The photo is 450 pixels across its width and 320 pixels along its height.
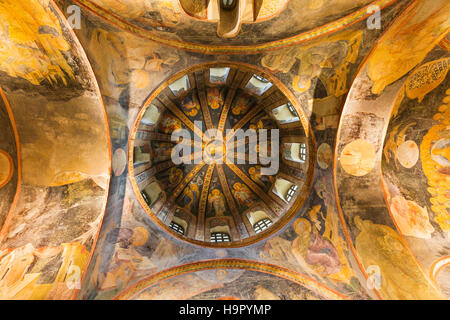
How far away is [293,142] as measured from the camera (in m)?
10.3

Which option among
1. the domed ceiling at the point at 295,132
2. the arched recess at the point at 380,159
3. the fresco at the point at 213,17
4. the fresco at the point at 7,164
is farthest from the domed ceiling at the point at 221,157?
the fresco at the point at 7,164

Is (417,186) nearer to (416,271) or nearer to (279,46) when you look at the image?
(416,271)

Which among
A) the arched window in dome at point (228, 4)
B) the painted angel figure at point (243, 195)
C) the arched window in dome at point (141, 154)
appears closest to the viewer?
the arched window in dome at point (228, 4)

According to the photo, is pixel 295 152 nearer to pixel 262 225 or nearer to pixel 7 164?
pixel 262 225

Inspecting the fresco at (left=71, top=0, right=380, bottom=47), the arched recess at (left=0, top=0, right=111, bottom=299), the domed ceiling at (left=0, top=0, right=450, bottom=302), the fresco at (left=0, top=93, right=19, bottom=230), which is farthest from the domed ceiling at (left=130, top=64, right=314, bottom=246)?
the fresco at (left=0, top=93, right=19, bottom=230)

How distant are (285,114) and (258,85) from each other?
1.88 meters

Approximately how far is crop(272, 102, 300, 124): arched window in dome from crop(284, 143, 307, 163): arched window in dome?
45.4 inches

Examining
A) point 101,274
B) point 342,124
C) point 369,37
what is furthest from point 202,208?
point 369,37

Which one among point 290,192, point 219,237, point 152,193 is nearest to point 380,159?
point 290,192

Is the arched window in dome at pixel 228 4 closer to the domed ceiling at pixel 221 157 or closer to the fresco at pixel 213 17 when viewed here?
the fresco at pixel 213 17

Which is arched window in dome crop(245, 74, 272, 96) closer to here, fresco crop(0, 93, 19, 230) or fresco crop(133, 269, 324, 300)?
fresco crop(133, 269, 324, 300)

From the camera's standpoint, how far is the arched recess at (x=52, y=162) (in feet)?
19.6

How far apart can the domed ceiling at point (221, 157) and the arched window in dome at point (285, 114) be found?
0.05 meters

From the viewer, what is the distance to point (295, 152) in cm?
1059
